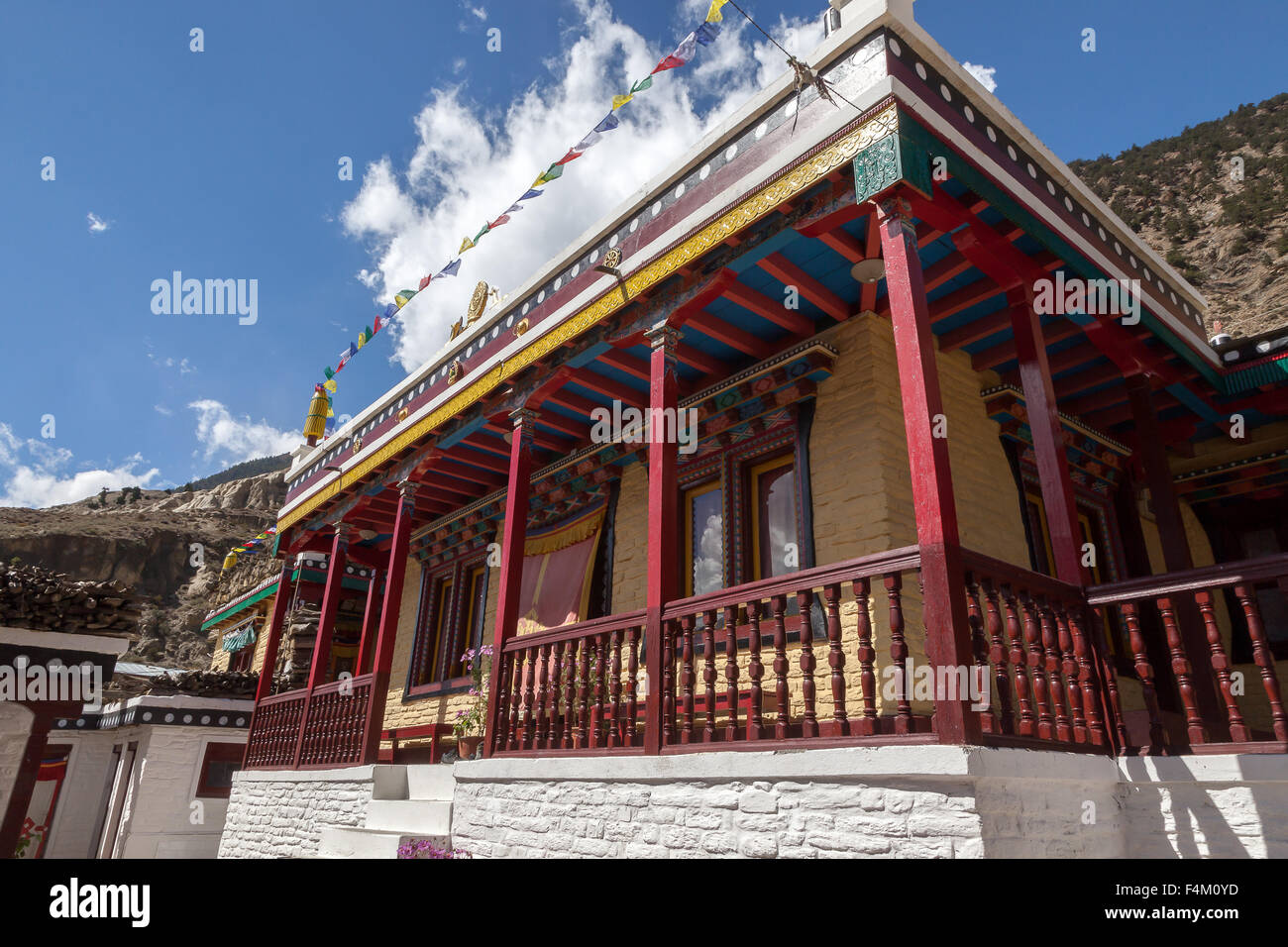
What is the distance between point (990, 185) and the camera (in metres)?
5.41

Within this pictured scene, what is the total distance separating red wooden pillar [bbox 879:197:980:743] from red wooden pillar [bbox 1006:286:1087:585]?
1.30m

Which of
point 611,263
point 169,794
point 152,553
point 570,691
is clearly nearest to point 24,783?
point 570,691

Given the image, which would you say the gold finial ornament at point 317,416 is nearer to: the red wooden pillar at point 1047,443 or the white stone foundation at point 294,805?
the white stone foundation at point 294,805

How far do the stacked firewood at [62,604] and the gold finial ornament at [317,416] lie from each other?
4870 millimetres

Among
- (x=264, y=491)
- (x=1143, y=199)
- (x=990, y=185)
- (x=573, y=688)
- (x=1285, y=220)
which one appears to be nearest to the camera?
(x=990, y=185)

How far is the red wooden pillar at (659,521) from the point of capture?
523 cm

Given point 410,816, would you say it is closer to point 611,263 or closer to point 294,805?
point 294,805

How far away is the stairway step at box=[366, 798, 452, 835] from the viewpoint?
6773 millimetres

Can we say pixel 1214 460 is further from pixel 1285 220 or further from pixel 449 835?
pixel 1285 220

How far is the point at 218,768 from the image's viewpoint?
15273mm

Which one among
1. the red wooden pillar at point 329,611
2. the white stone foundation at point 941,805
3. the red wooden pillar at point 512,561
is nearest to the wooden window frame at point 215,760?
the red wooden pillar at point 329,611

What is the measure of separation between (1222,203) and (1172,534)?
37794mm
